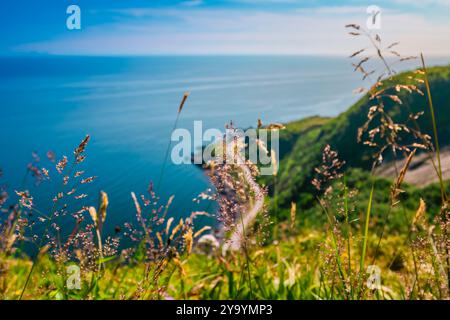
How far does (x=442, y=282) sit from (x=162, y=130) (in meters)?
29.4

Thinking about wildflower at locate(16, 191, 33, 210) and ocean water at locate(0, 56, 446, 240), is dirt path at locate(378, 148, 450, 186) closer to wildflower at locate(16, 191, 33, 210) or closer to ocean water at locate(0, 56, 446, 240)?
ocean water at locate(0, 56, 446, 240)

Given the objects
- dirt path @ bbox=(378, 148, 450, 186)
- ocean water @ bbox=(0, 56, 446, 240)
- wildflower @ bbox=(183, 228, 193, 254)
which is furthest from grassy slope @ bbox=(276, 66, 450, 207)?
wildflower @ bbox=(183, 228, 193, 254)

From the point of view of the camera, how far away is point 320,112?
34750mm

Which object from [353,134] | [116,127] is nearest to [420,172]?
[353,134]

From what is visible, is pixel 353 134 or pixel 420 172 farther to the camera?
pixel 353 134

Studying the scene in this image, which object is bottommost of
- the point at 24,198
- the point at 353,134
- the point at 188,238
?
the point at 188,238

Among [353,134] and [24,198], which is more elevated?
[353,134]

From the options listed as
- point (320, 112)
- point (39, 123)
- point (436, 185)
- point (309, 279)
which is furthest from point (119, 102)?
point (309, 279)

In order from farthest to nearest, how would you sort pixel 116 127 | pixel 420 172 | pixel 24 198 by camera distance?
pixel 116 127 < pixel 420 172 < pixel 24 198

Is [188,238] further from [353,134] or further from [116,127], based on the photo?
[116,127]

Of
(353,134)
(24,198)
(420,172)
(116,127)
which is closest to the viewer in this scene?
(24,198)

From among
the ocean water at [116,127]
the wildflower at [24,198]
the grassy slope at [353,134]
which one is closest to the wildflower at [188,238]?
the wildflower at [24,198]
